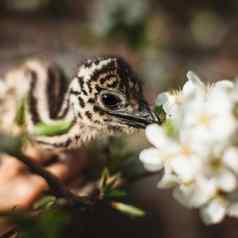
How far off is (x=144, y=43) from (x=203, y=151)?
5.31 feet

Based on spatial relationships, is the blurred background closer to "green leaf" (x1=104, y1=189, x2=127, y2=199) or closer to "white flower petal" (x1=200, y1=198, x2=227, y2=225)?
"green leaf" (x1=104, y1=189, x2=127, y2=199)

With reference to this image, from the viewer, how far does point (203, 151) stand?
122 centimetres

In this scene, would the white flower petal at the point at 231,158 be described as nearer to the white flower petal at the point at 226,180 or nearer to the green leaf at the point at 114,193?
the white flower petal at the point at 226,180

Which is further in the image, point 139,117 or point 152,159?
point 139,117

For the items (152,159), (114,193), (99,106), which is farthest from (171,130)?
(99,106)

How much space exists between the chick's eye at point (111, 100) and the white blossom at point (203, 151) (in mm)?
536

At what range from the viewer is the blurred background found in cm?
292

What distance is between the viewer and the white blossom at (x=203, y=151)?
1.21m

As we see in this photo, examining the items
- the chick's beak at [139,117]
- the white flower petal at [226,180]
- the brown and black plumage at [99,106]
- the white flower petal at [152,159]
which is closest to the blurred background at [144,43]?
the brown and black plumage at [99,106]

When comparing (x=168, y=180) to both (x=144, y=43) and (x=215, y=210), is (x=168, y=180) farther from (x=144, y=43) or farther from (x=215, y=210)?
(x=144, y=43)

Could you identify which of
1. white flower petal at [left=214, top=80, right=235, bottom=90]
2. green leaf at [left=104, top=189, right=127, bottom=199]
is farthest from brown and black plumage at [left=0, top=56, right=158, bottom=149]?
white flower petal at [left=214, top=80, right=235, bottom=90]

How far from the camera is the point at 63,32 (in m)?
3.94

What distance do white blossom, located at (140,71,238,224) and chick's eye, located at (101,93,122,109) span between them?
21.1 inches

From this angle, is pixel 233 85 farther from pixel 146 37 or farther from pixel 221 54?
pixel 221 54
